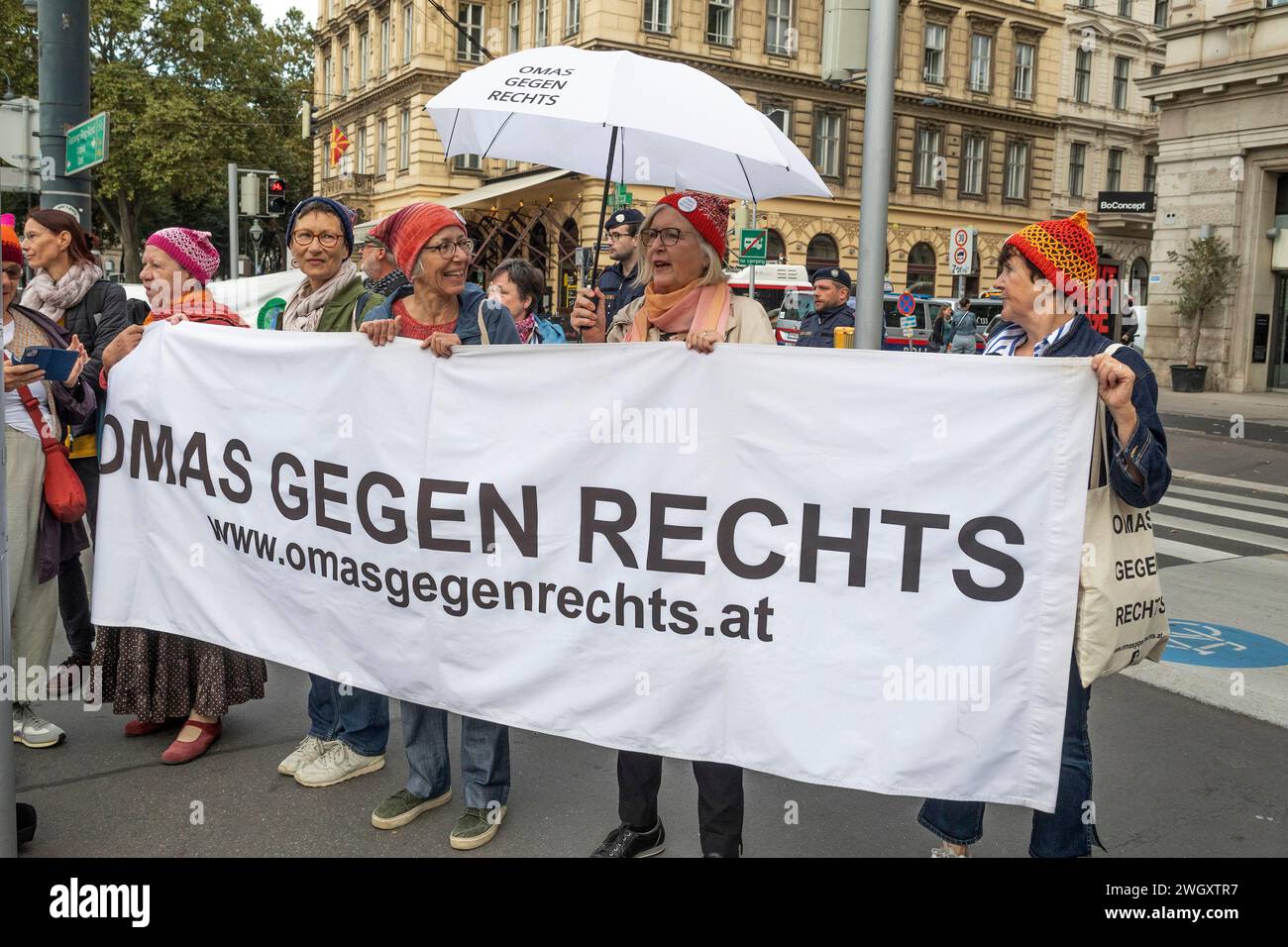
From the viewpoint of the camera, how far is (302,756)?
4.31 meters

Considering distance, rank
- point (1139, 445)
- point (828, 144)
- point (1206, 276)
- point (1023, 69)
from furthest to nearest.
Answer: point (1023, 69), point (828, 144), point (1206, 276), point (1139, 445)

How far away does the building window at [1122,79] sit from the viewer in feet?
164

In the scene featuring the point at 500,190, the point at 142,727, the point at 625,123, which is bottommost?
the point at 142,727

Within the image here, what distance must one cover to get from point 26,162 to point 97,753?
300 inches

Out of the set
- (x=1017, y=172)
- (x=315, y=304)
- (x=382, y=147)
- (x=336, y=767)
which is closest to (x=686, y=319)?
(x=315, y=304)

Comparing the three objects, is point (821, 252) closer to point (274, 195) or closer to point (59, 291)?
point (274, 195)

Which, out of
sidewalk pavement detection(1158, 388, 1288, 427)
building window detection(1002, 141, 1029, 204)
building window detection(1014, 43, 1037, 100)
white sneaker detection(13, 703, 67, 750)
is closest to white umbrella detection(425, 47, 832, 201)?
white sneaker detection(13, 703, 67, 750)

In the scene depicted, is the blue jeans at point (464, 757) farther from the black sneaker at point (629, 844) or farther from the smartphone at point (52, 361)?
the smartphone at point (52, 361)

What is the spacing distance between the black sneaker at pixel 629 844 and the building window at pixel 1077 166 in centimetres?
5048

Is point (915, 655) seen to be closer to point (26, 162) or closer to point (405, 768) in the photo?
point (405, 768)

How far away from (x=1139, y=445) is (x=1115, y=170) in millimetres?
52794

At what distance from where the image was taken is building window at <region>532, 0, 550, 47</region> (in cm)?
3972

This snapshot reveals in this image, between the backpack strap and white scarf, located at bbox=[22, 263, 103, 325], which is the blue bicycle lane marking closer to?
the backpack strap

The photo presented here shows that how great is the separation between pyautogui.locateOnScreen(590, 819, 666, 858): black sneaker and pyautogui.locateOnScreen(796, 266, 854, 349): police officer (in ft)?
18.1
